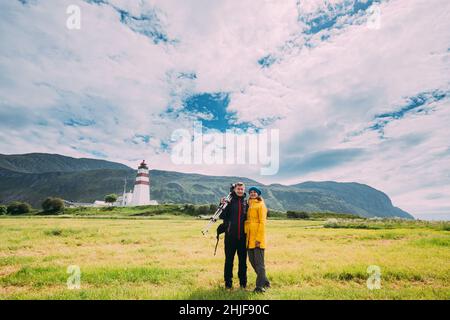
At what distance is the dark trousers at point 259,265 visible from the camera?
379 inches

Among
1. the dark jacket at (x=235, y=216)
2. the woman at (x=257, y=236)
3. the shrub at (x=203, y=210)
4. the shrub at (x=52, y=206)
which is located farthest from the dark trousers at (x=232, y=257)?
the shrub at (x=52, y=206)

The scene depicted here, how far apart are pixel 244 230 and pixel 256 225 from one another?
0.68 m

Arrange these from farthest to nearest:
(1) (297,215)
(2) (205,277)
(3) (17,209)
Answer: (1) (297,215)
(3) (17,209)
(2) (205,277)

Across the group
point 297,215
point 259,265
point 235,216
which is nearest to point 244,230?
point 235,216

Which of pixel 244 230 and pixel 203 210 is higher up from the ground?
pixel 244 230

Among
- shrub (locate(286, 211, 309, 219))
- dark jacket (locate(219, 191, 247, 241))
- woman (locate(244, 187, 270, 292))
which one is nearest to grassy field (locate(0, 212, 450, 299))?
woman (locate(244, 187, 270, 292))

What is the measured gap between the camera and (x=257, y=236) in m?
9.91

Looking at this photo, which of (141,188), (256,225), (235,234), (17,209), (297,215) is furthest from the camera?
(141,188)

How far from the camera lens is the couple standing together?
9.96 metres

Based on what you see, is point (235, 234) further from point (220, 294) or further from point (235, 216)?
point (220, 294)

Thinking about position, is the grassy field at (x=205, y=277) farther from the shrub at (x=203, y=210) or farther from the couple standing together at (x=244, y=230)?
the shrub at (x=203, y=210)
